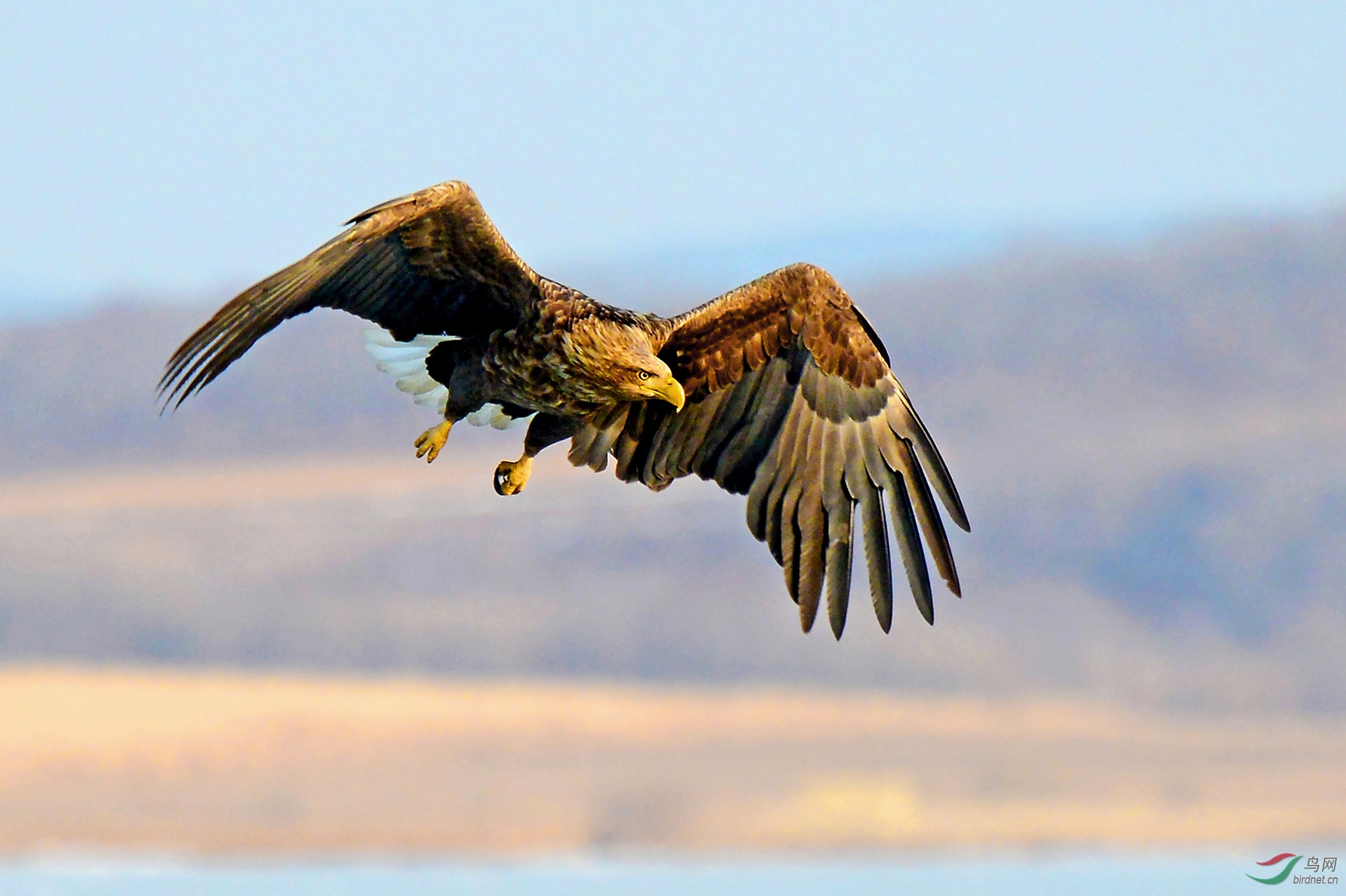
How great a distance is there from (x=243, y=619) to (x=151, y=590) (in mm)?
3182

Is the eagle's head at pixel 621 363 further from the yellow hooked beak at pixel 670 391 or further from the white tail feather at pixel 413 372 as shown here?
the white tail feather at pixel 413 372

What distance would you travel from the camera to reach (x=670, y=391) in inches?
517

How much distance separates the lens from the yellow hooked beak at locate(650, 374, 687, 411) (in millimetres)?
13078

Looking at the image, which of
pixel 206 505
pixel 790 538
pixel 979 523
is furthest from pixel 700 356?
pixel 979 523

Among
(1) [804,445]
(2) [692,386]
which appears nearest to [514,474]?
(2) [692,386]

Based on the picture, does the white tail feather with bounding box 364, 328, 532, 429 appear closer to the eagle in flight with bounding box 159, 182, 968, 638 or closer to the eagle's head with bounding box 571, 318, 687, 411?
the eagle in flight with bounding box 159, 182, 968, 638

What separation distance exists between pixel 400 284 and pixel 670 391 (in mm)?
1545

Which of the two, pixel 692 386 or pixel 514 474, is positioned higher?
pixel 692 386

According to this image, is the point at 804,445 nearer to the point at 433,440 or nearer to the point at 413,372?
the point at 433,440

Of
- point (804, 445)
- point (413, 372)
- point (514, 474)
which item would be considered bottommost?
point (514, 474)

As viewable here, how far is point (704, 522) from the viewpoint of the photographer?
73312 mm

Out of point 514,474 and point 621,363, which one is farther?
point 514,474

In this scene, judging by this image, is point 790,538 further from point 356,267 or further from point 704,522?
point 704,522

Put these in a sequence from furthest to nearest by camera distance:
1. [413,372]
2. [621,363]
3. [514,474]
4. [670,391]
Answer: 1. [413,372]
2. [514,474]
3. [670,391]
4. [621,363]
